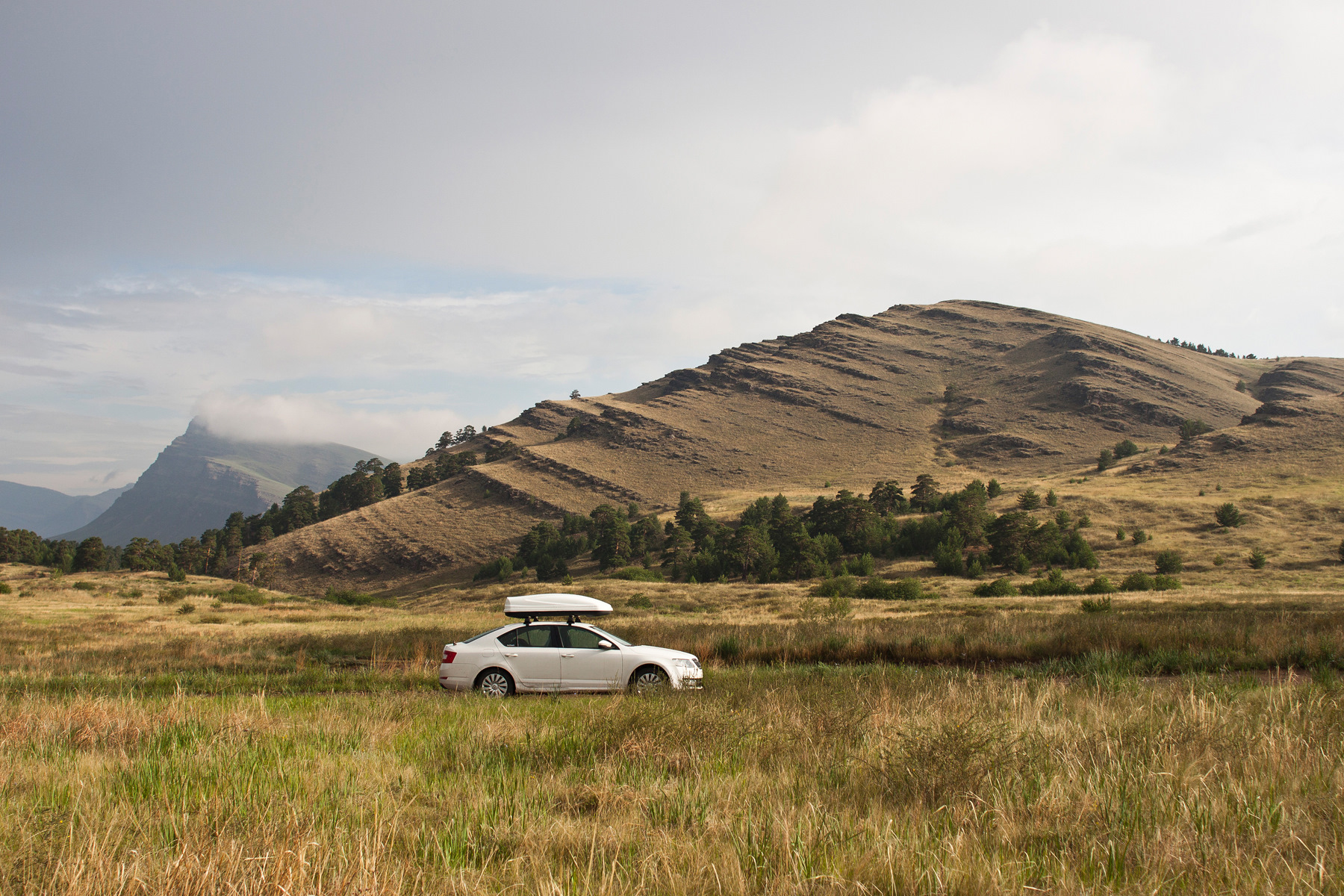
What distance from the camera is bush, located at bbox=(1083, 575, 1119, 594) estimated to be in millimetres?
49247

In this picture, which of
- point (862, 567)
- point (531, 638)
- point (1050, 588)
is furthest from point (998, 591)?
point (531, 638)

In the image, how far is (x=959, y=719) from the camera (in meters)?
6.62

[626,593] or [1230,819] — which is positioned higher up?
[1230,819]

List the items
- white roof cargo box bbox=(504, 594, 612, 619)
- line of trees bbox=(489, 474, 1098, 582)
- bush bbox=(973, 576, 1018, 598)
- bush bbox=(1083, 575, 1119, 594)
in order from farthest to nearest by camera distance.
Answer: line of trees bbox=(489, 474, 1098, 582), bush bbox=(973, 576, 1018, 598), bush bbox=(1083, 575, 1119, 594), white roof cargo box bbox=(504, 594, 612, 619)

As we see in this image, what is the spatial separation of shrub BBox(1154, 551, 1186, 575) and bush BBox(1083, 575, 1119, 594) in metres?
9.63

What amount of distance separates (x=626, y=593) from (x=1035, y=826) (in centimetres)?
5252

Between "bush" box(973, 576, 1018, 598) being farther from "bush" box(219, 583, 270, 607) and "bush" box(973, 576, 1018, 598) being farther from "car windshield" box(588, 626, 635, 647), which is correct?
"bush" box(219, 583, 270, 607)

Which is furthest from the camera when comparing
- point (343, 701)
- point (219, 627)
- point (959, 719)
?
point (219, 627)

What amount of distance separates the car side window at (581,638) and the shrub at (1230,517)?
258 ft

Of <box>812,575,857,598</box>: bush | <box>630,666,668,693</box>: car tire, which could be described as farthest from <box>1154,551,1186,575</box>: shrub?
<box>630,666,668,693</box>: car tire

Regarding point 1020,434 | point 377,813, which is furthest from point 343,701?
point 1020,434

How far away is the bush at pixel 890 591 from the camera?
2037 inches

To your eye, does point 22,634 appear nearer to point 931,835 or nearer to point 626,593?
point 931,835

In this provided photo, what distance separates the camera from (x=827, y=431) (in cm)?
15488
